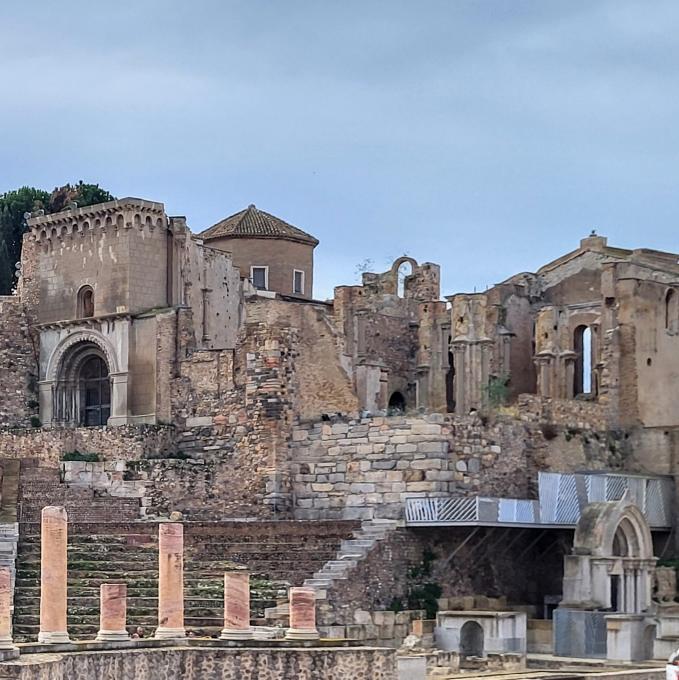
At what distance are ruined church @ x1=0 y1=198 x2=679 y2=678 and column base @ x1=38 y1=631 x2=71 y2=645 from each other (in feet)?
9.72

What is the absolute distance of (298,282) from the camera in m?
62.1

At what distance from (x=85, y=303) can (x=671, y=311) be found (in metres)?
15.2

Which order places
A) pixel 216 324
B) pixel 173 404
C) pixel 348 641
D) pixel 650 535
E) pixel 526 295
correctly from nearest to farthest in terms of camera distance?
1. pixel 348 641
2. pixel 650 535
3. pixel 173 404
4. pixel 216 324
5. pixel 526 295

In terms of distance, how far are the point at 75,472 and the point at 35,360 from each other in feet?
22.0

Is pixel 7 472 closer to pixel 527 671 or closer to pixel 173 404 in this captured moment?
pixel 173 404

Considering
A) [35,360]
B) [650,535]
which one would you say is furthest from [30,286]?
[650,535]

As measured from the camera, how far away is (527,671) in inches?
1554

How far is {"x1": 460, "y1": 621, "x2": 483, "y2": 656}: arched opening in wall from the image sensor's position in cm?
4147

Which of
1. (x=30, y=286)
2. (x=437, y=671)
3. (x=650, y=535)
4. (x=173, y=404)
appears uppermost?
(x=30, y=286)

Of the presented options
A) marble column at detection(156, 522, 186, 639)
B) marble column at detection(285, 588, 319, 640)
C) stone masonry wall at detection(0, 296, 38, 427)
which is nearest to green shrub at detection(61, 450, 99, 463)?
stone masonry wall at detection(0, 296, 38, 427)

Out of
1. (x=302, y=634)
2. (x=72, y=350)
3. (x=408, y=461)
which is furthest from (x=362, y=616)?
(x=72, y=350)

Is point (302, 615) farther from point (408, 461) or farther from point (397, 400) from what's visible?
point (397, 400)

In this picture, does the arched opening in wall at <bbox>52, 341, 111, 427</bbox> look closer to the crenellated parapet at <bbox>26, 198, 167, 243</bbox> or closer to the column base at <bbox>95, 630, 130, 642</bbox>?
the crenellated parapet at <bbox>26, 198, 167, 243</bbox>

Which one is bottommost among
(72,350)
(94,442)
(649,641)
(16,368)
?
(649,641)
